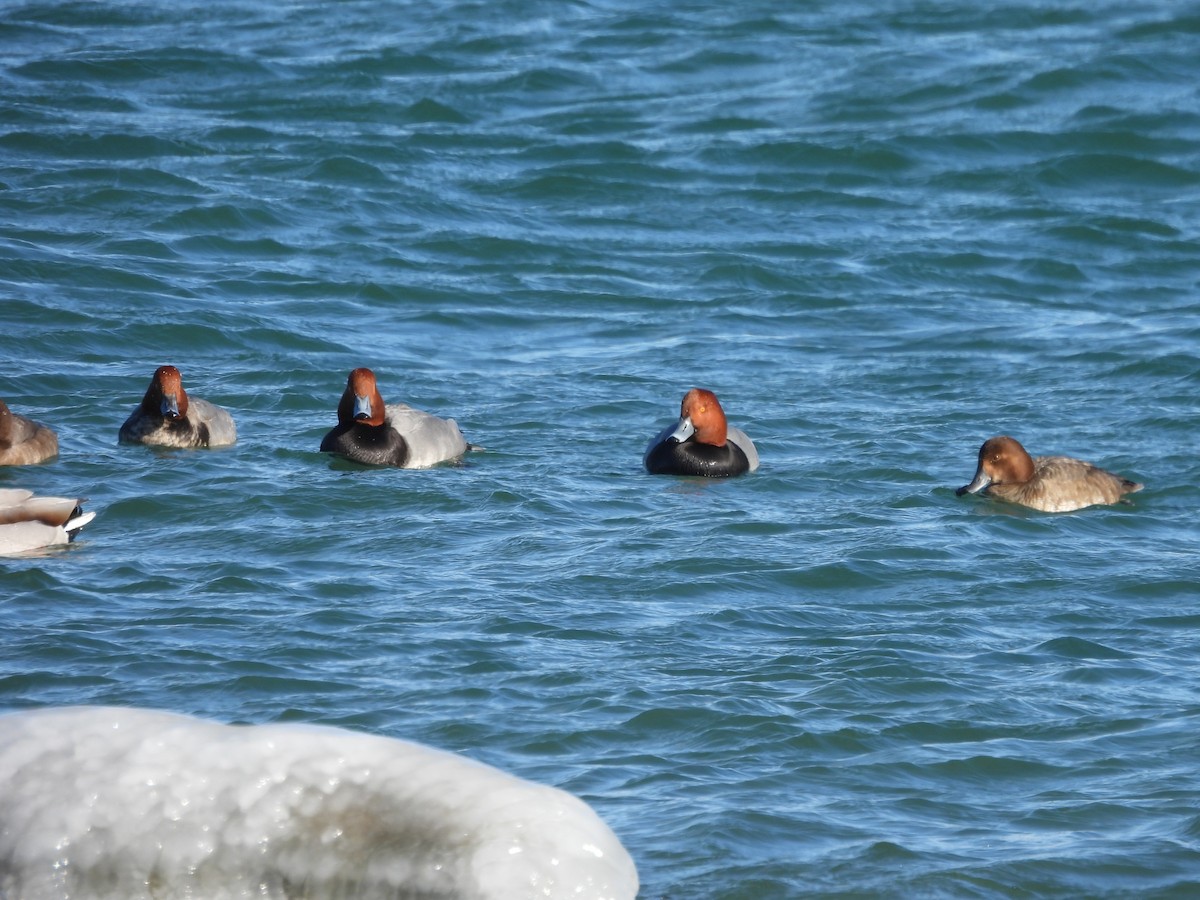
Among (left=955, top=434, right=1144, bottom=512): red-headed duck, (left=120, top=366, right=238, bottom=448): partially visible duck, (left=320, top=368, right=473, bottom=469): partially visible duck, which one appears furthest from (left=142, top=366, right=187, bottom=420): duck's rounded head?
(left=955, top=434, right=1144, bottom=512): red-headed duck

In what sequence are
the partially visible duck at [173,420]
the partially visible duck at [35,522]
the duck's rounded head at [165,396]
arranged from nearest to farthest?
Answer: the partially visible duck at [35,522], the partially visible duck at [173,420], the duck's rounded head at [165,396]

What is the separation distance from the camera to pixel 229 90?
2175 centimetres

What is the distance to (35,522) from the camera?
356 inches

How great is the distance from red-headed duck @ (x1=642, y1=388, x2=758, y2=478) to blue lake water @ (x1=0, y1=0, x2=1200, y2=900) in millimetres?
160

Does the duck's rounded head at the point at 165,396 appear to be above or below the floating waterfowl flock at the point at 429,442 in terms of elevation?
above

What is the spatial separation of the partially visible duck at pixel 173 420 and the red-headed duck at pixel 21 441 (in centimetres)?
67

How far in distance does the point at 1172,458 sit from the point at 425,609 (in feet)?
18.9

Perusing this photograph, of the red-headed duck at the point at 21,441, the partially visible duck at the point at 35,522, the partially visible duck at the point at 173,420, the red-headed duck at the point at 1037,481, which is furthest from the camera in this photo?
the partially visible duck at the point at 173,420

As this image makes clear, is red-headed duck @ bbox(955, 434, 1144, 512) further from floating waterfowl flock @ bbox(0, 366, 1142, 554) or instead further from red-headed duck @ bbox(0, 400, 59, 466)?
red-headed duck @ bbox(0, 400, 59, 466)

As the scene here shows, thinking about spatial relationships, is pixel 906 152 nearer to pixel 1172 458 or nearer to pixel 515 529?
pixel 1172 458

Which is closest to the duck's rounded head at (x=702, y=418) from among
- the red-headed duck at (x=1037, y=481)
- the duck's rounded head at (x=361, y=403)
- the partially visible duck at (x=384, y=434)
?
the partially visible duck at (x=384, y=434)

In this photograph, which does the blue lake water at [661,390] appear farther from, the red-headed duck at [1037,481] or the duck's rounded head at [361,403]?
the duck's rounded head at [361,403]

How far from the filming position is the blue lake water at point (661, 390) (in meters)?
6.63

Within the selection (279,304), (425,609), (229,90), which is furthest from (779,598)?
(229,90)
